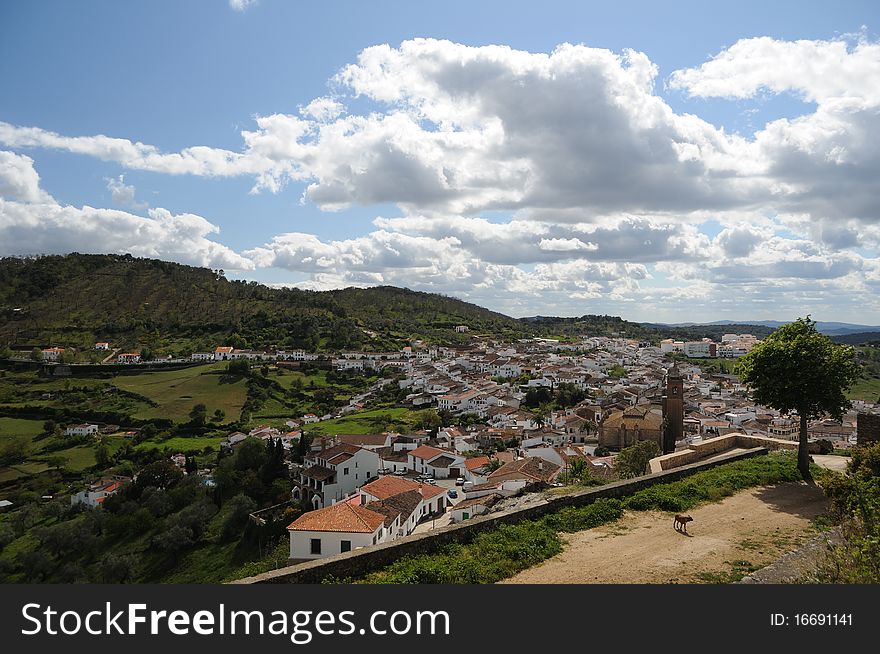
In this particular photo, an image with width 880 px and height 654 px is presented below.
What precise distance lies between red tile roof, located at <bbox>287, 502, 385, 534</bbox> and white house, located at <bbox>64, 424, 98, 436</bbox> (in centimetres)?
4875

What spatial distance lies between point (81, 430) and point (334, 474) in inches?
1497

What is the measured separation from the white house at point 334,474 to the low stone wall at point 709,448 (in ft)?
80.6

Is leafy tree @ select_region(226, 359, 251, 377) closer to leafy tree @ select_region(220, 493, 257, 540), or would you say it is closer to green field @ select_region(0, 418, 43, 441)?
Answer: green field @ select_region(0, 418, 43, 441)

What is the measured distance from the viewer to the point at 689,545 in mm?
7496

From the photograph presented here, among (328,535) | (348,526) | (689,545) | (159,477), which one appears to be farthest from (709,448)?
(159,477)

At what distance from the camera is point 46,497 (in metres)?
43.6

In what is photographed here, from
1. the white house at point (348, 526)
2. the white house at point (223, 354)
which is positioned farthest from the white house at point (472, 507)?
the white house at point (223, 354)

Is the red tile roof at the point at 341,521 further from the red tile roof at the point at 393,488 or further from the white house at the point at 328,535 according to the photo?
the red tile roof at the point at 393,488

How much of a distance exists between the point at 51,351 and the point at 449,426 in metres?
68.9

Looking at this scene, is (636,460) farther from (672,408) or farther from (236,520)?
(236,520)

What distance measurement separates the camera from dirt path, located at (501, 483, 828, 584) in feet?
21.4

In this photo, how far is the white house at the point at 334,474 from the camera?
34.3 meters

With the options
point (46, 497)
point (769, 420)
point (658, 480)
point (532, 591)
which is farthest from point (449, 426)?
point (532, 591)

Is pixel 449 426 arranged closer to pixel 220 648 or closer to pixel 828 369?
pixel 828 369
